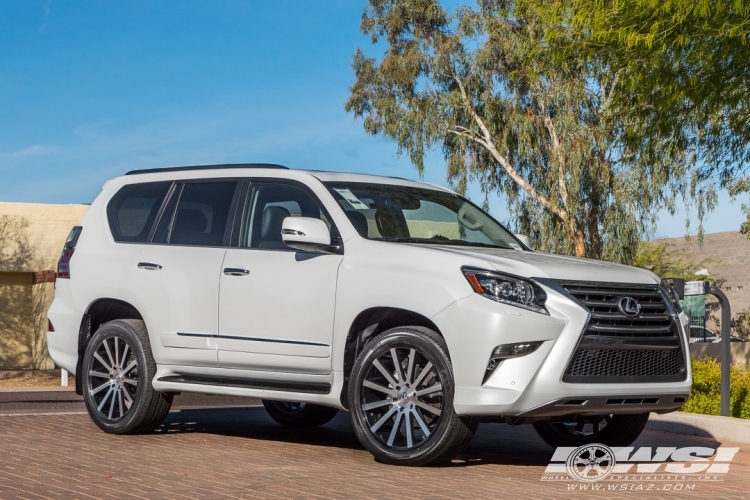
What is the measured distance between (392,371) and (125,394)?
2705 millimetres

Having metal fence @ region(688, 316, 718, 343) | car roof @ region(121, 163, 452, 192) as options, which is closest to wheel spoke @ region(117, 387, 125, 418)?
car roof @ region(121, 163, 452, 192)

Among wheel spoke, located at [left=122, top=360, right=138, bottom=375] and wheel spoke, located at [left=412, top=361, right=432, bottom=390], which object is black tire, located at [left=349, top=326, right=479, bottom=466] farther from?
wheel spoke, located at [left=122, top=360, right=138, bottom=375]

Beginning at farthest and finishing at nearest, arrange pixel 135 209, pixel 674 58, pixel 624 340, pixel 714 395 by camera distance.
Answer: pixel 674 58
pixel 714 395
pixel 135 209
pixel 624 340

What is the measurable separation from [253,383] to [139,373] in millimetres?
1159

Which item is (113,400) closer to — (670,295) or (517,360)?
(517,360)

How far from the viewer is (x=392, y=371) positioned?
7.96 metres

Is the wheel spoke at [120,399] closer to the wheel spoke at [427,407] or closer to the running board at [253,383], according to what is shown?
the running board at [253,383]

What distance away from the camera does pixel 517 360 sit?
24.1 ft

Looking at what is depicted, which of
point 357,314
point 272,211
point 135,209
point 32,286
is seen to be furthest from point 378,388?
point 32,286

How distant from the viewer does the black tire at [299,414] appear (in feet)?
35.2

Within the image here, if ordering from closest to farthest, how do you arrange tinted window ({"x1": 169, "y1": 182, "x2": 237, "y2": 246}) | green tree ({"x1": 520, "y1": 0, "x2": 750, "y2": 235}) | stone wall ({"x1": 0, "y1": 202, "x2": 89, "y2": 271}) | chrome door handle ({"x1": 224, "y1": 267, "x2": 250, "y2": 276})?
1. chrome door handle ({"x1": 224, "y1": 267, "x2": 250, "y2": 276})
2. tinted window ({"x1": 169, "y1": 182, "x2": 237, "y2": 246})
3. green tree ({"x1": 520, "y1": 0, "x2": 750, "y2": 235})
4. stone wall ({"x1": 0, "y1": 202, "x2": 89, "y2": 271})

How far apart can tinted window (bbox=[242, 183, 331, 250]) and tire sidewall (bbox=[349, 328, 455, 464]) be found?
128cm

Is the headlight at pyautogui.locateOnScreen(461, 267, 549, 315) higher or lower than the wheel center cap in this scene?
higher

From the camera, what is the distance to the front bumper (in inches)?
288
